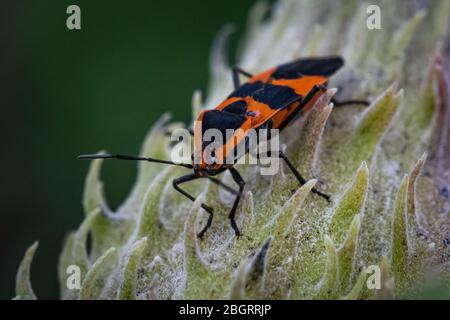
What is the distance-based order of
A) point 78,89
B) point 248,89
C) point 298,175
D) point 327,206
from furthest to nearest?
point 78,89
point 248,89
point 298,175
point 327,206

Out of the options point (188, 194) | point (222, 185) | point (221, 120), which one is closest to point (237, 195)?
point (222, 185)

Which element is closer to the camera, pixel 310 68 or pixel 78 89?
pixel 310 68

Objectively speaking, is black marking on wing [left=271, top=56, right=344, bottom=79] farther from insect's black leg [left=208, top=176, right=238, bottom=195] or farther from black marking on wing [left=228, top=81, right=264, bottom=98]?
insect's black leg [left=208, top=176, right=238, bottom=195]

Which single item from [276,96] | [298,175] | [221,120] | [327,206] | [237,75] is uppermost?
[237,75]

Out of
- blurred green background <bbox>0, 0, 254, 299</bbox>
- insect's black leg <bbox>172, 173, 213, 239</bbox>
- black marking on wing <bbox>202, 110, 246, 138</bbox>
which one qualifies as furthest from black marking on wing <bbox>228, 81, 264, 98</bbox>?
blurred green background <bbox>0, 0, 254, 299</bbox>

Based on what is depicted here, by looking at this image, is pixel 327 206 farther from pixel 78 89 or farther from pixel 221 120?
pixel 78 89
